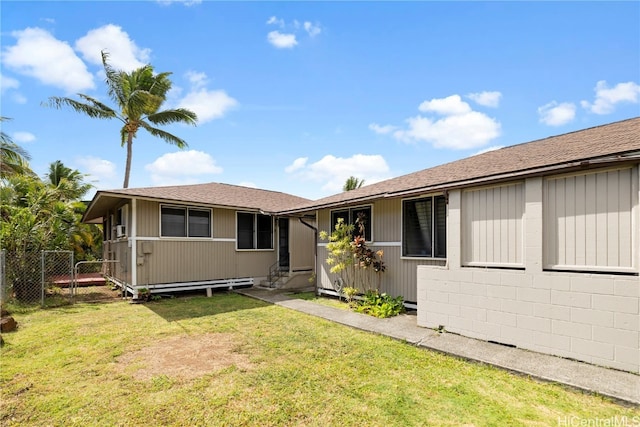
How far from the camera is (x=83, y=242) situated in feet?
52.9

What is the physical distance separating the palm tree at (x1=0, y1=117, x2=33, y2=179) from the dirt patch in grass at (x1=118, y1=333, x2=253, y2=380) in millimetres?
13853

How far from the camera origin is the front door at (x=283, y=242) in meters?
12.1

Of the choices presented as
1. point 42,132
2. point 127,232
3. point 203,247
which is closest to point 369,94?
point 203,247

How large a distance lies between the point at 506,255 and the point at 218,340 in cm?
483

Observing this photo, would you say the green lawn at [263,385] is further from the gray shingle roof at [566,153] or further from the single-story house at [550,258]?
the gray shingle roof at [566,153]

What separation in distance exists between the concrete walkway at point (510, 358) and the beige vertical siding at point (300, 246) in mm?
4992

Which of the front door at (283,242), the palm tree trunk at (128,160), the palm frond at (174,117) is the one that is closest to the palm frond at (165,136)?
the palm frond at (174,117)

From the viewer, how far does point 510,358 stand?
4145 mm

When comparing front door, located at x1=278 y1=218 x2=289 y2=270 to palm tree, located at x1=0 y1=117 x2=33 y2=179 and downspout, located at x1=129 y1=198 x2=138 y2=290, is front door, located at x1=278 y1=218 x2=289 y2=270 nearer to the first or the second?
downspout, located at x1=129 y1=198 x2=138 y2=290

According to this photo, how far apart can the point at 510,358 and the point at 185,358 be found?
4.43 meters

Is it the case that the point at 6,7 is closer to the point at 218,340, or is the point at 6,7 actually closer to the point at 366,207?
the point at 218,340

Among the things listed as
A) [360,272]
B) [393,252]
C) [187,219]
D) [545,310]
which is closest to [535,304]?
[545,310]

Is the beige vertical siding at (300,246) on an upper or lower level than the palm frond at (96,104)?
lower

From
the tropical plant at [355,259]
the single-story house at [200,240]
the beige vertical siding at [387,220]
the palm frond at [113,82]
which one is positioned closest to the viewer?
the beige vertical siding at [387,220]
